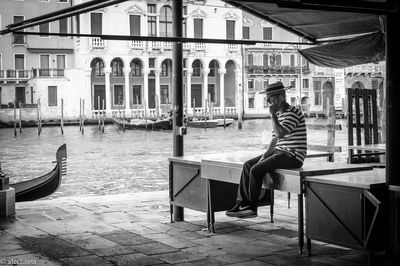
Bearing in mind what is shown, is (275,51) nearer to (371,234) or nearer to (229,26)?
(229,26)

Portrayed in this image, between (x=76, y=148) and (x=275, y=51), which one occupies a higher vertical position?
(x=275, y=51)

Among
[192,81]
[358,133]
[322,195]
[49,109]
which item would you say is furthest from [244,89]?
[322,195]

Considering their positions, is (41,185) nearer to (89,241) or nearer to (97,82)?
(89,241)

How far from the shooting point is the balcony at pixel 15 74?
4384 cm

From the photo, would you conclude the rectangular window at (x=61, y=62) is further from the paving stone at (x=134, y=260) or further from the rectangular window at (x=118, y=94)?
the paving stone at (x=134, y=260)

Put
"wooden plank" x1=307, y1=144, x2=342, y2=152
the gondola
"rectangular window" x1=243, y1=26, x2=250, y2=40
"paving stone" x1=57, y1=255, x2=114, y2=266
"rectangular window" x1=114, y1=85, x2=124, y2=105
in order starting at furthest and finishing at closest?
"rectangular window" x1=243, y1=26, x2=250, y2=40 < "rectangular window" x1=114, y1=85, x2=124, y2=105 < the gondola < "wooden plank" x1=307, y1=144, x2=342, y2=152 < "paving stone" x1=57, y1=255, x2=114, y2=266

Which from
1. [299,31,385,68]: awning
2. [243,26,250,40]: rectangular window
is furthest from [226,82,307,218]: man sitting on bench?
[243,26,250,40]: rectangular window

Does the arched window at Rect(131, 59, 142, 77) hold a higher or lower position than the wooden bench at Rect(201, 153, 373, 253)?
higher

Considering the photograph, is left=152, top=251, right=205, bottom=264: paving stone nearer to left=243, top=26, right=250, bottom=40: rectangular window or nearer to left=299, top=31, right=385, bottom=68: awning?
left=299, top=31, right=385, bottom=68: awning

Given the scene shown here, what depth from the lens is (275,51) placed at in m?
52.7

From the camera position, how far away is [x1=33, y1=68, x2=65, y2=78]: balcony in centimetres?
4356

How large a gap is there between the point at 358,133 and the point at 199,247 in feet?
10.6

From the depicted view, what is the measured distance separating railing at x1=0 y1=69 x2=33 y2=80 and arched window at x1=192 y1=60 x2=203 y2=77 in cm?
1313

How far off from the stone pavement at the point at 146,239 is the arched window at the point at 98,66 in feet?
130
